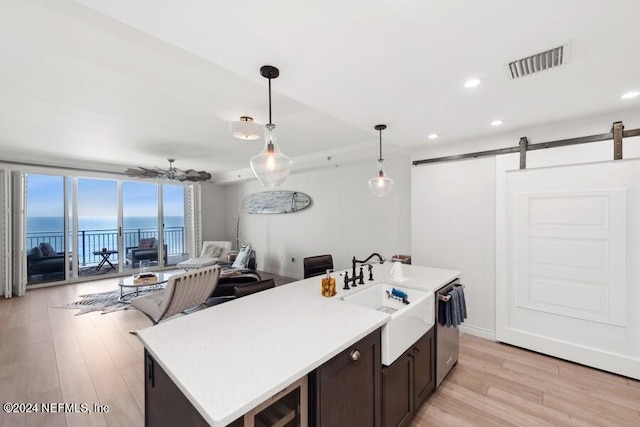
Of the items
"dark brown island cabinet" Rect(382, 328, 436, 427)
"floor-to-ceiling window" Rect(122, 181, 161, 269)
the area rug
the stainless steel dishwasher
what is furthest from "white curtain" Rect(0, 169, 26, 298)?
the stainless steel dishwasher

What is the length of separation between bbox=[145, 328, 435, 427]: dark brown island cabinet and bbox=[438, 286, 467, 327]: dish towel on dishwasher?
0.55m

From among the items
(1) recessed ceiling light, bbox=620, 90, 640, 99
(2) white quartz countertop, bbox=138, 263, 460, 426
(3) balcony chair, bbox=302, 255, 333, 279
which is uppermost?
(1) recessed ceiling light, bbox=620, 90, 640, 99

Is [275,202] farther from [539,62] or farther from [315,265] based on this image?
[539,62]

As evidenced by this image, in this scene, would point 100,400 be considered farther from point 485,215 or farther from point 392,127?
point 485,215

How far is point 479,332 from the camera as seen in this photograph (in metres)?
3.35

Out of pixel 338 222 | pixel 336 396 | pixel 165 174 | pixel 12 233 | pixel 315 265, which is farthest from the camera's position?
pixel 338 222

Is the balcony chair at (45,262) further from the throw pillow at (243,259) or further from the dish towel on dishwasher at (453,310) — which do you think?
the dish towel on dishwasher at (453,310)

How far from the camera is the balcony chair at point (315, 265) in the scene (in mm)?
3562

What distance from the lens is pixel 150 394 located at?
142cm

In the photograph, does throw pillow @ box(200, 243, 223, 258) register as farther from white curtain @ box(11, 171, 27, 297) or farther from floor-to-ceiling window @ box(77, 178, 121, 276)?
white curtain @ box(11, 171, 27, 297)

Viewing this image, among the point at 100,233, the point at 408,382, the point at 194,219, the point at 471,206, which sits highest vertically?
the point at 471,206

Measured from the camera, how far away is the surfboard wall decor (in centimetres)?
612

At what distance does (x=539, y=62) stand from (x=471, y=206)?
198 cm

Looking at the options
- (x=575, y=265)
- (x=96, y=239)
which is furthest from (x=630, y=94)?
(x=96, y=239)
